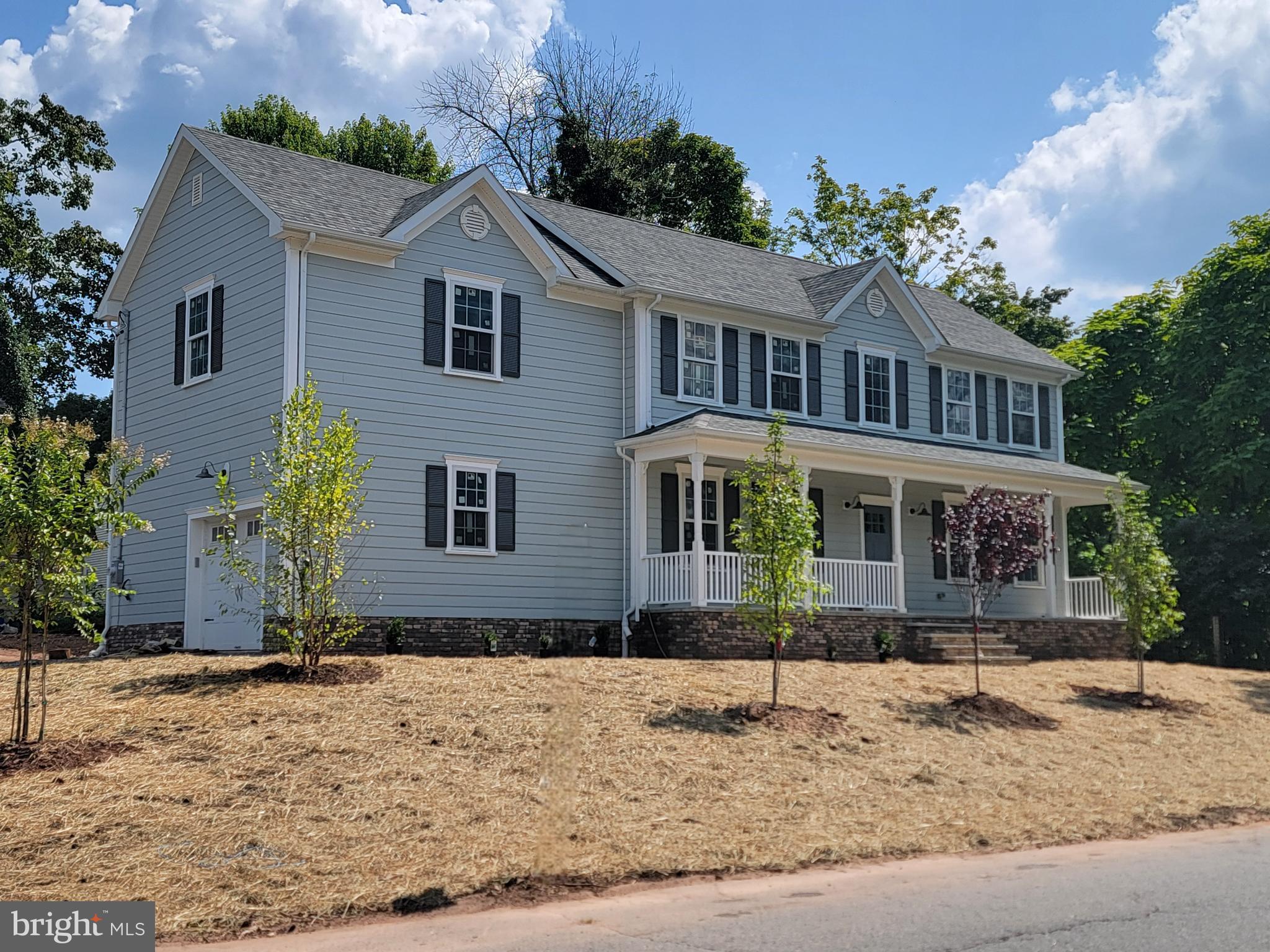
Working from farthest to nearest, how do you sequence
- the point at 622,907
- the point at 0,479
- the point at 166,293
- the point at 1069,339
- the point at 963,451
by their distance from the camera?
the point at 1069,339, the point at 963,451, the point at 166,293, the point at 0,479, the point at 622,907

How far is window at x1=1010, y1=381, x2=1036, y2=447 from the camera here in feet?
92.3

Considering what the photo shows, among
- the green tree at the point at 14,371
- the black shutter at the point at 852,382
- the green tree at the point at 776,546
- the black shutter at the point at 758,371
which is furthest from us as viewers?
the green tree at the point at 14,371

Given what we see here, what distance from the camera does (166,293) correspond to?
21828mm

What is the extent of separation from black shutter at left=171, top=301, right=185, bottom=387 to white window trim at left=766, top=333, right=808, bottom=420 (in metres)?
10.1

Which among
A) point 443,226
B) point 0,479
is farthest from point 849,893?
point 443,226

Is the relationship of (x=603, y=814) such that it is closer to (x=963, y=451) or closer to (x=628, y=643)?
(x=628, y=643)

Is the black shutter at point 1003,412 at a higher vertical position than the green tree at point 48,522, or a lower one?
higher

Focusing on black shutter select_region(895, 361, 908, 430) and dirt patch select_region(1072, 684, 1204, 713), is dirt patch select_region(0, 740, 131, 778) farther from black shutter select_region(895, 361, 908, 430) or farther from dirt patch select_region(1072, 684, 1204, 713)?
black shutter select_region(895, 361, 908, 430)

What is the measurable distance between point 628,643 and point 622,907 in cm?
1201

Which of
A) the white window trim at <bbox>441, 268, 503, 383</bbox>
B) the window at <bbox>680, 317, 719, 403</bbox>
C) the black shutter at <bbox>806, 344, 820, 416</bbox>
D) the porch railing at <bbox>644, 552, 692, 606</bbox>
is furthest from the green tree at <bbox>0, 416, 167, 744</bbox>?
the black shutter at <bbox>806, 344, 820, 416</bbox>

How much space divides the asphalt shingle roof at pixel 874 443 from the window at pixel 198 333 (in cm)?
701

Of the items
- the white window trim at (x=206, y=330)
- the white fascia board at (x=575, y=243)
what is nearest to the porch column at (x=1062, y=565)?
the white fascia board at (x=575, y=243)

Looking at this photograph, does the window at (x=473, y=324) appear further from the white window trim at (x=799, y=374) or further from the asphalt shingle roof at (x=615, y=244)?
the white window trim at (x=799, y=374)

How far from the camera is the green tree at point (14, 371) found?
96.3 feet
